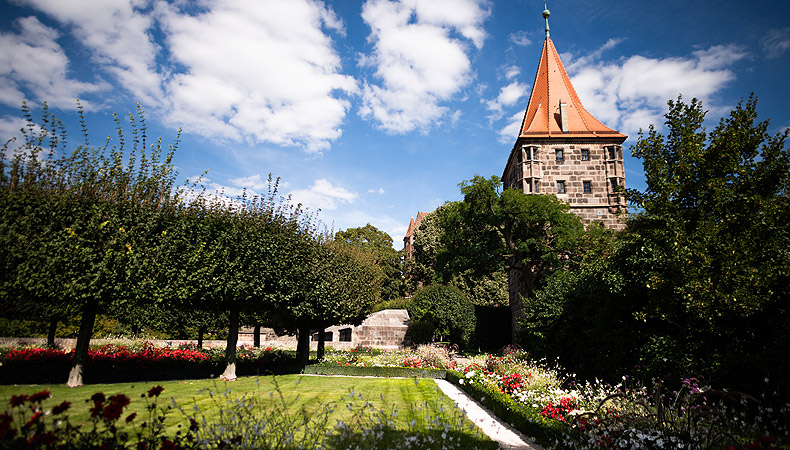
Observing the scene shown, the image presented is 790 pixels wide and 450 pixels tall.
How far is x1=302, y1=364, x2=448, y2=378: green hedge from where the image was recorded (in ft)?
59.5

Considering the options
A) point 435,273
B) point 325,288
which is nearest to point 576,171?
point 435,273

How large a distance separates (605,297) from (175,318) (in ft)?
75.4

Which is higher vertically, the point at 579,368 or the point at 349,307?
the point at 349,307

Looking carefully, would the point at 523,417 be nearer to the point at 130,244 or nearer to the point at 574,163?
the point at 130,244

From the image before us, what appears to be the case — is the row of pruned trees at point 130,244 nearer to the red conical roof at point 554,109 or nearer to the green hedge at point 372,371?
the green hedge at point 372,371

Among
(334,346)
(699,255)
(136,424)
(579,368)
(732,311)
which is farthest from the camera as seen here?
(334,346)

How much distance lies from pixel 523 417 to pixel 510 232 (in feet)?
59.1

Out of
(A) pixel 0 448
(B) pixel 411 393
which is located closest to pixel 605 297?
(B) pixel 411 393

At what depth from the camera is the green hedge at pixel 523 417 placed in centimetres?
742

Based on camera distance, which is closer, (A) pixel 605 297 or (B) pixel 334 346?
(A) pixel 605 297

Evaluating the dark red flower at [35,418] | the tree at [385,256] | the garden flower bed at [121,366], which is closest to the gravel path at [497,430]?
the dark red flower at [35,418]

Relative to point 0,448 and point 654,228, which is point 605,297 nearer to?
point 654,228

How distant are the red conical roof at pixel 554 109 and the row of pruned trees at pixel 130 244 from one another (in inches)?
884

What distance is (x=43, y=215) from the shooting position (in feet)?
34.0
